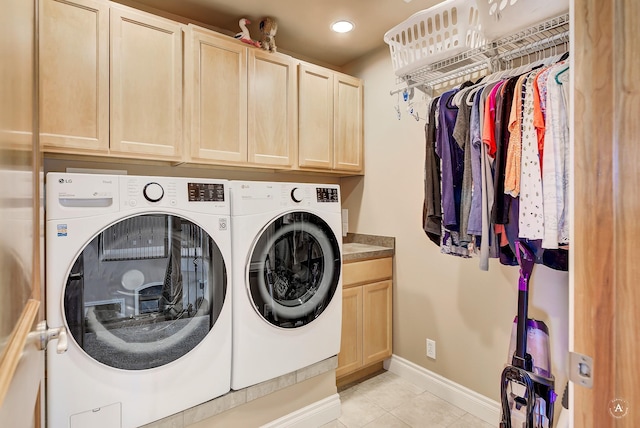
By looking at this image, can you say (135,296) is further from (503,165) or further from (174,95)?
(503,165)

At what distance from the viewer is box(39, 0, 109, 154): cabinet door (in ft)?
4.91

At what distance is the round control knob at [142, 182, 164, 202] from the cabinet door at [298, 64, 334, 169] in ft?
3.63

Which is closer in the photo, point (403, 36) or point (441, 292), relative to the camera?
point (403, 36)

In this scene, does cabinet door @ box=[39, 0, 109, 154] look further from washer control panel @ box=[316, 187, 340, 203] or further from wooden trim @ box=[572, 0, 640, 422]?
wooden trim @ box=[572, 0, 640, 422]

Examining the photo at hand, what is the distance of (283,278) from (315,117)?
1.22 m

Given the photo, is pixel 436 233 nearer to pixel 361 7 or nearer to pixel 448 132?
pixel 448 132

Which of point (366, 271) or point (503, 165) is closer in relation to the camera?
point (503, 165)

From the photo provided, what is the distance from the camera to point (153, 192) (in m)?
1.37

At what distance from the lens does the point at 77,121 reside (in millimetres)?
1575

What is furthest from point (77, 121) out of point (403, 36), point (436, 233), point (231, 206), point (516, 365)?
point (516, 365)

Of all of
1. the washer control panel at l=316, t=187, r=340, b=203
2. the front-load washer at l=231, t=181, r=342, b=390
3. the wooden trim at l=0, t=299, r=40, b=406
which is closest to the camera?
the wooden trim at l=0, t=299, r=40, b=406

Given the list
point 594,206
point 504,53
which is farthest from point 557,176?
point 504,53

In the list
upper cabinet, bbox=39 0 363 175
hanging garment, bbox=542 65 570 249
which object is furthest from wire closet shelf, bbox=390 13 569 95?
upper cabinet, bbox=39 0 363 175

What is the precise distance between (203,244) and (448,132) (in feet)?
3.96
